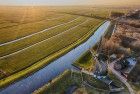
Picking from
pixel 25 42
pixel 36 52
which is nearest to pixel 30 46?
pixel 25 42

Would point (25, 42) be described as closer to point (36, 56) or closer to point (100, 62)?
point (36, 56)

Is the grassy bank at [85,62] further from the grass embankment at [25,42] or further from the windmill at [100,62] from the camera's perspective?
the grass embankment at [25,42]

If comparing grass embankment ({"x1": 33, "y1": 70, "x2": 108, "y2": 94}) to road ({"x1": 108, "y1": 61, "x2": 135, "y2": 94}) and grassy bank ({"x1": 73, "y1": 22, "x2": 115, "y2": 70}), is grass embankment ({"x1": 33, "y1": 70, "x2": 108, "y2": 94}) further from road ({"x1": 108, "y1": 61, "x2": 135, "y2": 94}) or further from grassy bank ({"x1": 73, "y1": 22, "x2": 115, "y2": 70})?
grassy bank ({"x1": 73, "y1": 22, "x2": 115, "y2": 70})

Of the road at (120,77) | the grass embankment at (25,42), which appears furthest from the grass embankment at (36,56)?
the road at (120,77)

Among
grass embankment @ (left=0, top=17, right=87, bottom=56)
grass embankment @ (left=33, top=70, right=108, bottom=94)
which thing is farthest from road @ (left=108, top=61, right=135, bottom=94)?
grass embankment @ (left=0, top=17, right=87, bottom=56)

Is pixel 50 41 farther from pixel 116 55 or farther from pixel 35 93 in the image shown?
pixel 35 93

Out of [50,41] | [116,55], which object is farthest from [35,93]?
[50,41]

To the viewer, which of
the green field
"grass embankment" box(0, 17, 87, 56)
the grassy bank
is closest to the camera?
the green field

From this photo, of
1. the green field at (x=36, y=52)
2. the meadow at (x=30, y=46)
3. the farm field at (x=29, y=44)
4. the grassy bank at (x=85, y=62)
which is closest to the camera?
the meadow at (x=30, y=46)
